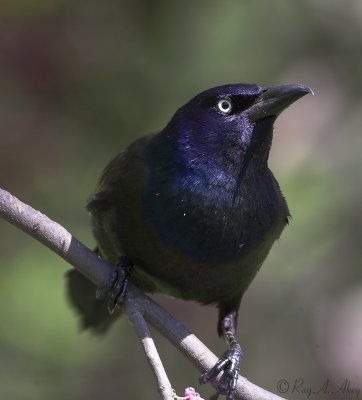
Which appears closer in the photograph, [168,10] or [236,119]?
[236,119]

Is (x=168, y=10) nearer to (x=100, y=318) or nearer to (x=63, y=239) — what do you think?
(x=100, y=318)

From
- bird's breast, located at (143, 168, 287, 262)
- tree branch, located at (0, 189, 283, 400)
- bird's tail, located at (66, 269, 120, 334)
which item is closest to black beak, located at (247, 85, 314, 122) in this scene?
A: bird's breast, located at (143, 168, 287, 262)

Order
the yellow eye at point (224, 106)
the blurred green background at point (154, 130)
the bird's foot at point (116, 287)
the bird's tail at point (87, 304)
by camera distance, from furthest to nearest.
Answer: the blurred green background at point (154, 130)
the bird's tail at point (87, 304)
the yellow eye at point (224, 106)
the bird's foot at point (116, 287)

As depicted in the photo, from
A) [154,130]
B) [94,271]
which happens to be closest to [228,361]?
[94,271]

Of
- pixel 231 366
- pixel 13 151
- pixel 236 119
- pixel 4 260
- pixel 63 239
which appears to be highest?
pixel 13 151

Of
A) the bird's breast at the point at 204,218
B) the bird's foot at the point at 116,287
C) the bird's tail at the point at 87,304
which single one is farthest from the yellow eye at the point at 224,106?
the bird's tail at the point at 87,304

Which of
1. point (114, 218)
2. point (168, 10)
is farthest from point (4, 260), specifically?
point (168, 10)

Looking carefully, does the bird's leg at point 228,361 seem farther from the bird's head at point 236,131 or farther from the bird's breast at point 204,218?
the bird's head at point 236,131

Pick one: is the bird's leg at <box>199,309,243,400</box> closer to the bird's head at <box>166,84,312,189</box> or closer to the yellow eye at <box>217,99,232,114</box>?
the bird's head at <box>166,84,312,189</box>
